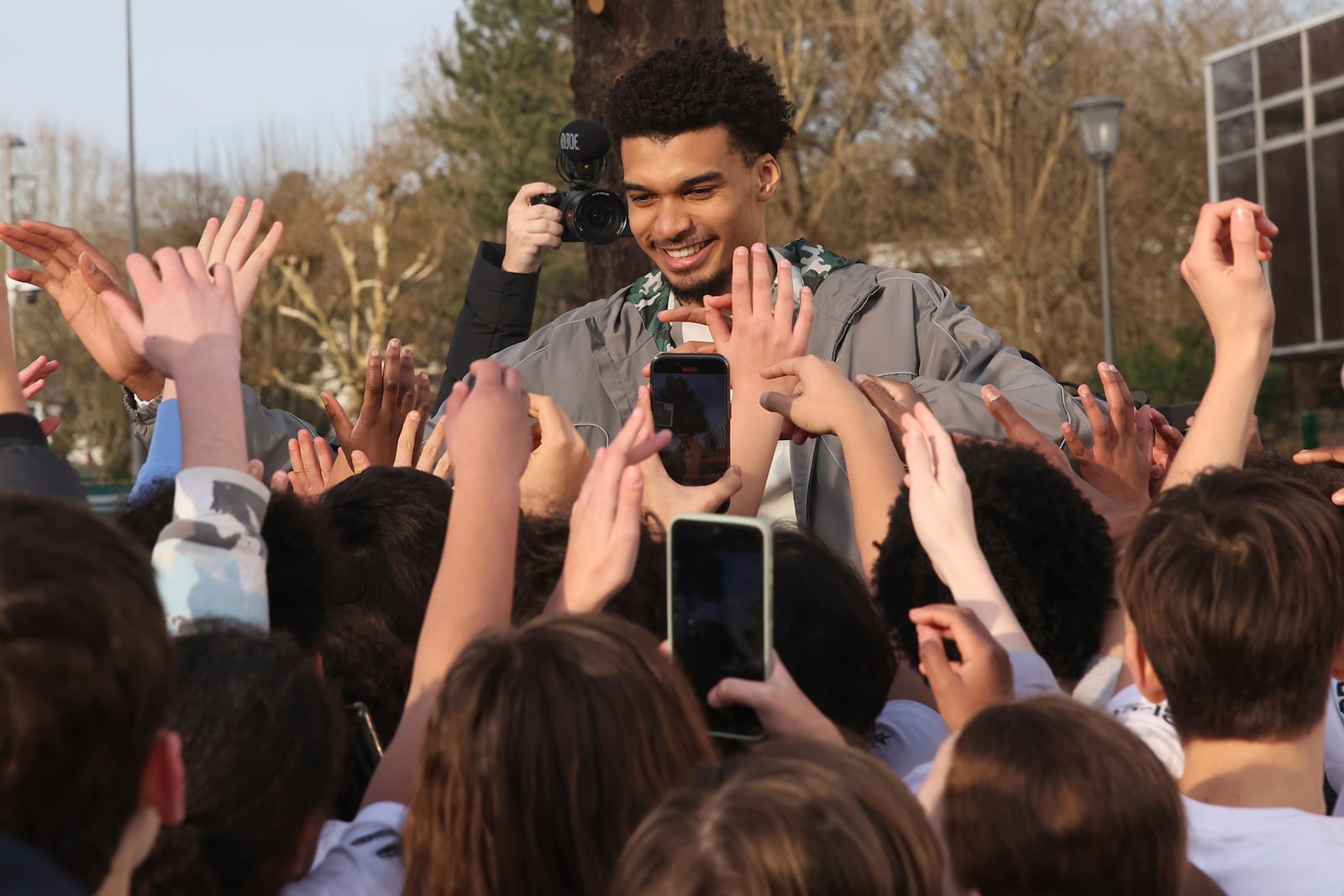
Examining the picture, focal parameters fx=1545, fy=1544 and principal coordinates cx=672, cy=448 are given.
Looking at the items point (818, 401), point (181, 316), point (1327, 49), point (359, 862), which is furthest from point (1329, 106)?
point (359, 862)

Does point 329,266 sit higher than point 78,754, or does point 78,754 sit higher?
point 329,266

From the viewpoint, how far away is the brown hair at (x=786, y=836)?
1.23 m

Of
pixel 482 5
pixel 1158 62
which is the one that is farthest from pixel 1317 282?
pixel 482 5

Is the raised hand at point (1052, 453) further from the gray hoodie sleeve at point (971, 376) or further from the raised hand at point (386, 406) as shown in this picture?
the raised hand at point (386, 406)

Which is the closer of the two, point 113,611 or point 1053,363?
point 113,611

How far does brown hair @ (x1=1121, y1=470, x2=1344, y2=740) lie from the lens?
5.76 ft

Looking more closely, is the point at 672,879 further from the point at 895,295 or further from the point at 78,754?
the point at 895,295

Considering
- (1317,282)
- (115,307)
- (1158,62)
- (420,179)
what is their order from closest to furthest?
(115,307) < (1317,282) < (1158,62) < (420,179)

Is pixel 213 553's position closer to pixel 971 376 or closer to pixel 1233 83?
pixel 971 376

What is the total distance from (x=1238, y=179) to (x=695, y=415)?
71.0 feet

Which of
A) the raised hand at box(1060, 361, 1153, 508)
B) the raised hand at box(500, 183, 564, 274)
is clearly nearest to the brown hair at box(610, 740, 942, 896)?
the raised hand at box(1060, 361, 1153, 508)

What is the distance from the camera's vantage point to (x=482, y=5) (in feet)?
97.7

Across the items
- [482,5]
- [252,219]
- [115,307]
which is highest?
[482,5]

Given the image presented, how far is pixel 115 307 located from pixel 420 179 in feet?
99.8
